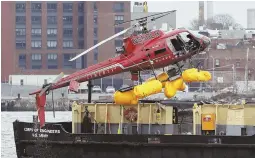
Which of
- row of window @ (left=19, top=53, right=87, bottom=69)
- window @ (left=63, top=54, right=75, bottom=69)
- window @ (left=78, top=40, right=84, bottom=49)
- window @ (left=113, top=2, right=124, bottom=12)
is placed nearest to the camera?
window @ (left=63, top=54, right=75, bottom=69)

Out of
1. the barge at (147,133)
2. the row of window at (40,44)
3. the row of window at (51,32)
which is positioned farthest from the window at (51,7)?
the barge at (147,133)

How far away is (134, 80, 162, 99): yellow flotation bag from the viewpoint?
3506cm

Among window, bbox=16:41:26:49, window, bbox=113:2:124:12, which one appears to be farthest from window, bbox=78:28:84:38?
window, bbox=16:41:26:49

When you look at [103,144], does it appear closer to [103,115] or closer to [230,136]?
[103,115]

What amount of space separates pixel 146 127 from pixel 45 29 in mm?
112952

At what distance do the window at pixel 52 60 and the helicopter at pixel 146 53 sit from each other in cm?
10715

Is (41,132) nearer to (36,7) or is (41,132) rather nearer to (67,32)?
(67,32)

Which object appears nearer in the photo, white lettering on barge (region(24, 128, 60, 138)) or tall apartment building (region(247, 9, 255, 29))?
white lettering on barge (region(24, 128, 60, 138))

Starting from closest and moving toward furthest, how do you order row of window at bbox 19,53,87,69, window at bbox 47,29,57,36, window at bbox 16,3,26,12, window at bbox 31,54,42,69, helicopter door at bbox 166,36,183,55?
helicopter door at bbox 166,36,183,55 → row of window at bbox 19,53,87,69 → window at bbox 31,54,42,69 → window at bbox 47,29,57,36 → window at bbox 16,3,26,12

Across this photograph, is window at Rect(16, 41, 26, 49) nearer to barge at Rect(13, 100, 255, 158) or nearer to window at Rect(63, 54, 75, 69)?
window at Rect(63, 54, 75, 69)

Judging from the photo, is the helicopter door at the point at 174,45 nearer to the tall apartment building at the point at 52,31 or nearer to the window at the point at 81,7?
the tall apartment building at the point at 52,31

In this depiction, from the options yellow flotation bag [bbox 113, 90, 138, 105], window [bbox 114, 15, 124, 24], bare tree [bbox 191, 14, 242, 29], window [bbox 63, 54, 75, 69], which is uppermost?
bare tree [bbox 191, 14, 242, 29]

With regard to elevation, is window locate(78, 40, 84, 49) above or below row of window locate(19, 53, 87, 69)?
→ above

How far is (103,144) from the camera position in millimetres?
34938
